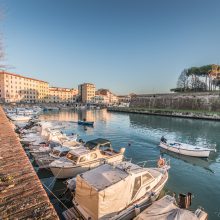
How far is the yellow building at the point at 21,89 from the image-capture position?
Answer: 94.6 meters

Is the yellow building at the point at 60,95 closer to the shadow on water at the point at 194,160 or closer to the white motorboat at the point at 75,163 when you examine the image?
the shadow on water at the point at 194,160

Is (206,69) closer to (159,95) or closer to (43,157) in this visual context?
(159,95)

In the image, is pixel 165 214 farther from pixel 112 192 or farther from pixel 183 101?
pixel 183 101

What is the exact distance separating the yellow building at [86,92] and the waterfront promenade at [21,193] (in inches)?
5271

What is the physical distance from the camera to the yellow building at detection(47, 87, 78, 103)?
128125 mm

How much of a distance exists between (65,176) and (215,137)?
1024 inches

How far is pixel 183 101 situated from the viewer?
67.5 metres

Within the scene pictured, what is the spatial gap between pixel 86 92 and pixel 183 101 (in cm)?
8738

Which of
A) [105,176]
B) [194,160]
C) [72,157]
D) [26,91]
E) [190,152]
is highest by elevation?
[26,91]

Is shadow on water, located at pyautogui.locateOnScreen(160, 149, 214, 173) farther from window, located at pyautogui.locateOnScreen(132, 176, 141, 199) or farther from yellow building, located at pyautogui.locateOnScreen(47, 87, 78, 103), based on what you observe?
yellow building, located at pyautogui.locateOnScreen(47, 87, 78, 103)

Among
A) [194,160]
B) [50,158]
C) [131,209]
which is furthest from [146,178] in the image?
[194,160]

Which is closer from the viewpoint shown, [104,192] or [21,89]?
[104,192]

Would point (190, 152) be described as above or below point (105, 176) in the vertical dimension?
below

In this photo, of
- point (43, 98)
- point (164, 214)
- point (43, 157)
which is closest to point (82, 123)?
point (43, 157)
